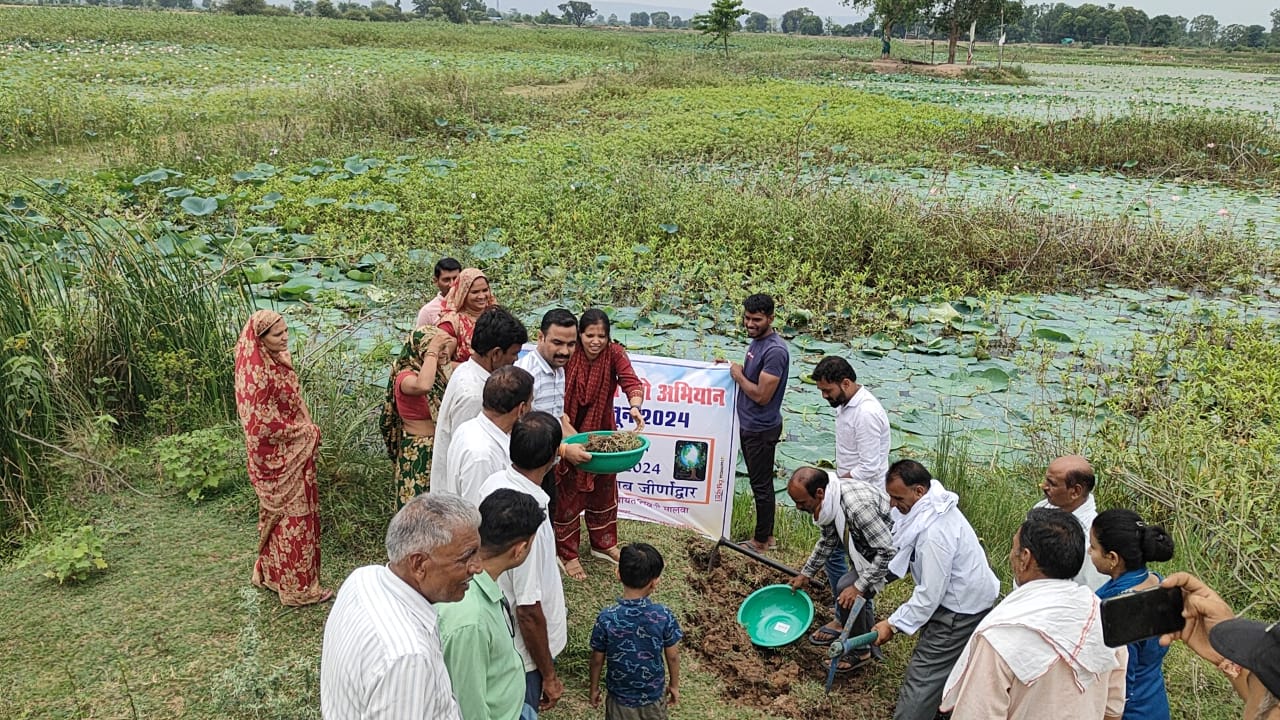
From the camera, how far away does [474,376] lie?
3.70m

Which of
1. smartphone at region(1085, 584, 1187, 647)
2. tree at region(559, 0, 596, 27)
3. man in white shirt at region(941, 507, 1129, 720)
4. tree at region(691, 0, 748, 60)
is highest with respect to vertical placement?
tree at region(559, 0, 596, 27)

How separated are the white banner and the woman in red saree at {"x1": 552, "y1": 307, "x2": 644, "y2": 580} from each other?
507 millimetres

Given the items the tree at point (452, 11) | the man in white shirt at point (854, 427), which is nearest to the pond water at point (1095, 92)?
the man in white shirt at point (854, 427)

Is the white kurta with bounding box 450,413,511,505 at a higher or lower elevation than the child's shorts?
higher

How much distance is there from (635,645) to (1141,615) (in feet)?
5.35

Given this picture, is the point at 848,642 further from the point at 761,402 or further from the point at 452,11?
the point at 452,11

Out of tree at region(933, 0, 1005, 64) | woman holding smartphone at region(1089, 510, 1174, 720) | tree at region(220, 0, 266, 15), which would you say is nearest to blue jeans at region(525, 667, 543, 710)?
woman holding smartphone at region(1089, 510, 1174, 720)

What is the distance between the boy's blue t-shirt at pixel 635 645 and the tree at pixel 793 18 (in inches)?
4246

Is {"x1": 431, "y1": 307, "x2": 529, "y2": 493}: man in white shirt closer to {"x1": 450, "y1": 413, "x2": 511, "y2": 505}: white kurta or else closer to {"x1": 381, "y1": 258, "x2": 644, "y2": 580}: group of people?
{"x1": 381, "y1": 258, "x2": 644, "y2": 580}: group of people

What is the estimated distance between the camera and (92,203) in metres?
8.77

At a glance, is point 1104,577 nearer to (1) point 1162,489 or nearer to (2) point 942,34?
(1) point 1162,489

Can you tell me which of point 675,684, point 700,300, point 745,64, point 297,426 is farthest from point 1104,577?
point 745,64

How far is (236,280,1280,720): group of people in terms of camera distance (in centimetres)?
209

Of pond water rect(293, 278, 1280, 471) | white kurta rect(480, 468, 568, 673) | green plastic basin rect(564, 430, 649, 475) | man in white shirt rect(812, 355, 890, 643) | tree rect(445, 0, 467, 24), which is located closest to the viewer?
white kurta rect(480, 468, 568, 673)
